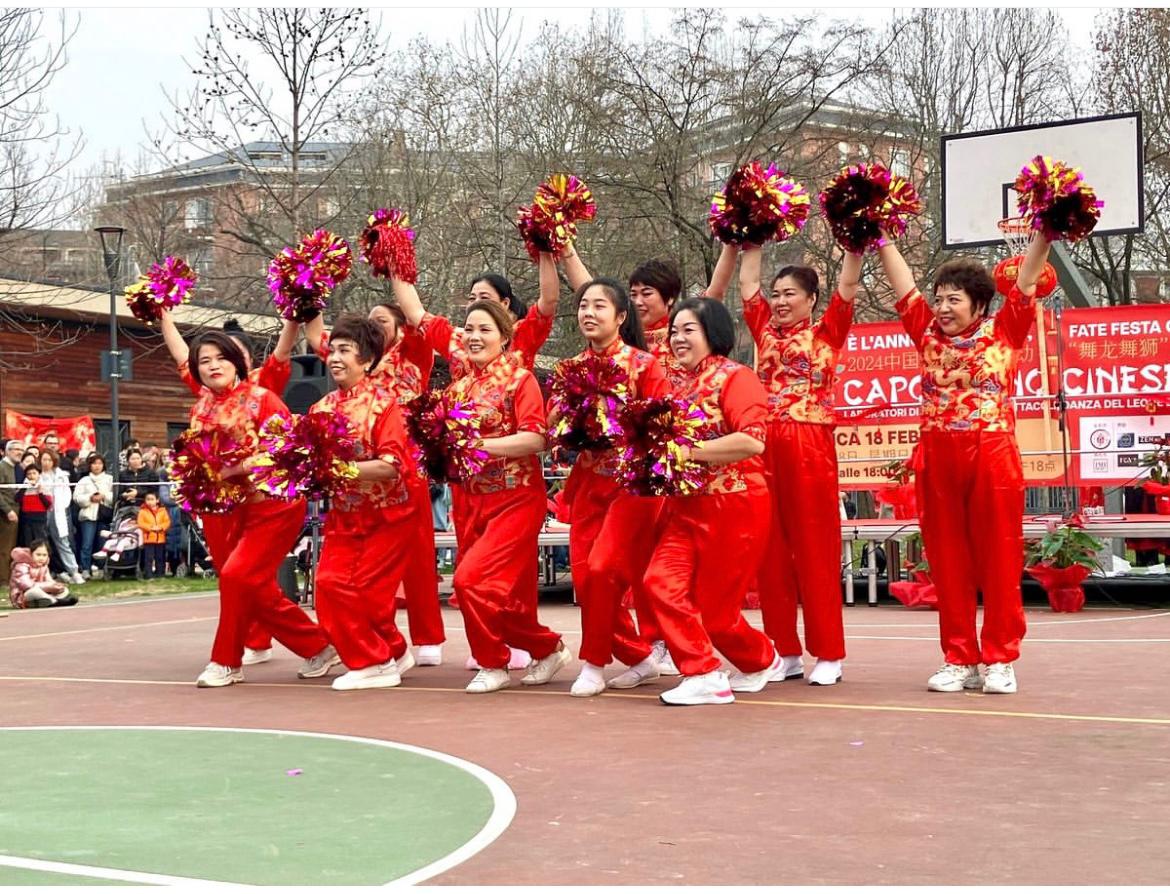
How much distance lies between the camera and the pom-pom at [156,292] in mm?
9148

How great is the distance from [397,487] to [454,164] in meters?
19.3

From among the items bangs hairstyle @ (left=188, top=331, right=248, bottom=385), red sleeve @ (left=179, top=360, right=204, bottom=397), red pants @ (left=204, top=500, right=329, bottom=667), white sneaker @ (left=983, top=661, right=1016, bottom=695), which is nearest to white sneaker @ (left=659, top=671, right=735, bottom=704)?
white sneaker @ (left=983, top=661, right=1016, bottom=695)

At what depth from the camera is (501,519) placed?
787 cm

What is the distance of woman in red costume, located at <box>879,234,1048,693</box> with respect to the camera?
7387 millimetres

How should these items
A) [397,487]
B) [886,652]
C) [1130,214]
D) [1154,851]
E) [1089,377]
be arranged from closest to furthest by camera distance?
[1154,851] → [397,487] → [886,652] → [1089,377] → [1130,214]

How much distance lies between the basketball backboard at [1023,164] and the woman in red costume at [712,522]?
32.1 feet

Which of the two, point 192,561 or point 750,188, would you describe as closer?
point 750,188

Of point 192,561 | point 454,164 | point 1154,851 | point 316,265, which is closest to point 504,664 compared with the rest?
point 316,265

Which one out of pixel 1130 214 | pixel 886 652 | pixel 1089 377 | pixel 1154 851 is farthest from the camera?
pixel 1130 214

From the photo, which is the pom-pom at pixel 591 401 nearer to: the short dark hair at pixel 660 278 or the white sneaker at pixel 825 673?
the short dark hair at pixel 660 278

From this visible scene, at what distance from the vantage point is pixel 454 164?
26.9 m

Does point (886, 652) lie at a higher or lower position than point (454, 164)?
lower

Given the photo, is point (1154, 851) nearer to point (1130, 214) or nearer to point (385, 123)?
point (1130, 214)

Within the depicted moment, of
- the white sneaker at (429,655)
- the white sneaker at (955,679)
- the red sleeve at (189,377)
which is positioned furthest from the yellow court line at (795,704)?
the red sleeve at (189,377)
